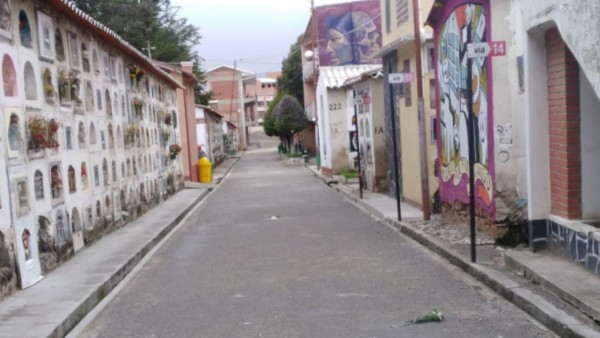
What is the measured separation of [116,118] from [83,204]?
12.5 feet

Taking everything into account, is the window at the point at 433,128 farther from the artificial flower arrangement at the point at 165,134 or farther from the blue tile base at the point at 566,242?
the artificial flower arrangement at the point at 165,134

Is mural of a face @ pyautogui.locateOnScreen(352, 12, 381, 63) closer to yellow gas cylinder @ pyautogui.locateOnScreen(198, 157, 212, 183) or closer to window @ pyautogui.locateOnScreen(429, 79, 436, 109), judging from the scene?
yellow gas cylinder @ pyautogui.locateOnScreen(198, 157, 212, 183)

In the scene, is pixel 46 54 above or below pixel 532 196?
above

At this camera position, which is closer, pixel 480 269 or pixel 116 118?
pixel 480 269

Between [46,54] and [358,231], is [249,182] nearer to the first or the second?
[358,231]

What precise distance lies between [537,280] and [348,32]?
39.1 m

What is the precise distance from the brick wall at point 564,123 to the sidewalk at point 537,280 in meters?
0.70

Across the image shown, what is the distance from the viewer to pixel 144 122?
18.6 meters

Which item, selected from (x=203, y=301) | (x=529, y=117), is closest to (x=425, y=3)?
(x=529, y=117)

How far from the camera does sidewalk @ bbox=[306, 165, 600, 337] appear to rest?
19.4 ft

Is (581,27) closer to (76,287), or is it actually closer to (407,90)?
(76,287)

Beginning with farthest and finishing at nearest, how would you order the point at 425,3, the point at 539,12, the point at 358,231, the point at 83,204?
1. the point at 425,3
2. the point at 358,231
3. the point at 83,204
4. the point at 539,12

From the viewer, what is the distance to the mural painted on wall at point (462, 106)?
1015 centimetres

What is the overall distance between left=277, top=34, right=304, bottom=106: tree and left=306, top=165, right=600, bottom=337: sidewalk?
2194 inches
